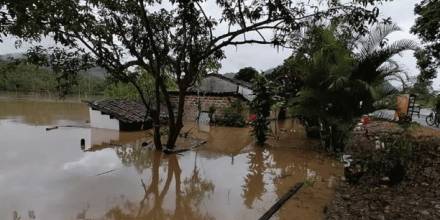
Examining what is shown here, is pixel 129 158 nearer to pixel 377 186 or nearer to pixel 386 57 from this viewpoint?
pixel 377 186

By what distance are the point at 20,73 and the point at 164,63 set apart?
32.5 metres

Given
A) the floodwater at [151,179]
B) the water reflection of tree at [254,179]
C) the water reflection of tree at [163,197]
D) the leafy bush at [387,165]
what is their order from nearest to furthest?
1. the water reflection of tree at [163,197]
2. the floodwater at [151,179]
3. the leafy bush at [387,165]
4. the water reflection of tree at [254,179]

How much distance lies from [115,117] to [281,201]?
361 inches

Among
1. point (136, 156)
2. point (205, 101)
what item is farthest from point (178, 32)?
point (205, 101)

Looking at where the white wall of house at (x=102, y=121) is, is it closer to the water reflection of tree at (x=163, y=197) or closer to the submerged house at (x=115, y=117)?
the submerged house at (x=115, y=117)

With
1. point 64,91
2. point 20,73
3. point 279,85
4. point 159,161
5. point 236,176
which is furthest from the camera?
point 20,73

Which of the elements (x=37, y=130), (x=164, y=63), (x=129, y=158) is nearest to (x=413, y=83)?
(x=164, y=63)

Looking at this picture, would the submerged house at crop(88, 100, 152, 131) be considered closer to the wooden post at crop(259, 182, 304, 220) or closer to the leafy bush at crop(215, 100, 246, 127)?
the leafy bush at crop(215, 100, 246, 127)

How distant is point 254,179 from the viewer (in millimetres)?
6453

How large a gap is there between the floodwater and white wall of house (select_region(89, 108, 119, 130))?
2.04 metres

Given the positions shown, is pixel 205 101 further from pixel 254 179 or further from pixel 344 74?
pixel 254 179

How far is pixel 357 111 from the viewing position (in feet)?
25.8

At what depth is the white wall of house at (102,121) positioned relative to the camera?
12633mm

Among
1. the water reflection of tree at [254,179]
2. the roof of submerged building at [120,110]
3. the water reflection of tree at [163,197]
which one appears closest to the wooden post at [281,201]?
the water reflection of tree at [254,179]
